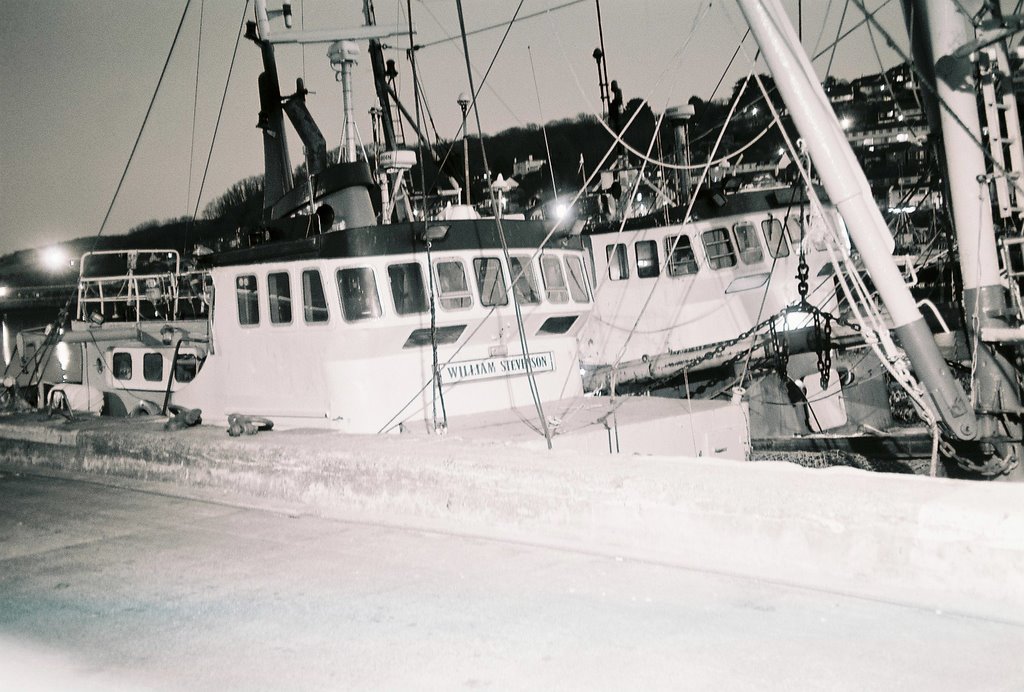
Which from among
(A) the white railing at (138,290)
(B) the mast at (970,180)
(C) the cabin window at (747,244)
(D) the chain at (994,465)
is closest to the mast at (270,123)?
(A) the white railing at (138,290)

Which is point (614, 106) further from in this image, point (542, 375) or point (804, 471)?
point (804, 471)

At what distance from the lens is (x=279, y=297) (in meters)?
10.9

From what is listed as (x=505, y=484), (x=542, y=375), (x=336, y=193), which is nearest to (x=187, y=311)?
(x=336, y=193)

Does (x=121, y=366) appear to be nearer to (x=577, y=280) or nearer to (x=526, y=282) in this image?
(x=526, y=282)

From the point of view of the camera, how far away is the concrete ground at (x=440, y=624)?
12.3ft

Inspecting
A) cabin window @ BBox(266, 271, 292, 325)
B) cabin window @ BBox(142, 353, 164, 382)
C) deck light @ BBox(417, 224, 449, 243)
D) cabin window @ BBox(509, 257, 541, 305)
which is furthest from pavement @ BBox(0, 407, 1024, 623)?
cabin window @ BBox(142, 353, 164, 382)

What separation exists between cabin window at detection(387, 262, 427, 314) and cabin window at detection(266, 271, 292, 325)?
1310 millimetres

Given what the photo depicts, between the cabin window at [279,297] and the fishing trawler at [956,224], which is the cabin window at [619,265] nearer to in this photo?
the fishing trawler at [956,224]

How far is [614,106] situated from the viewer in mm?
25828

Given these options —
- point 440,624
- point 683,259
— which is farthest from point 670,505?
point 683,259

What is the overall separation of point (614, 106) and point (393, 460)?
2093cm

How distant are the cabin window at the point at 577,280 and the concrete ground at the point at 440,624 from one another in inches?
244

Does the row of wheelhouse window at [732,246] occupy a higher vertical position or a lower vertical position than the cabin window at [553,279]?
higher

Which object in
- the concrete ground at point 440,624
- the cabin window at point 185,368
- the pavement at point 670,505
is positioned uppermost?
the cabin window at point 185,368
